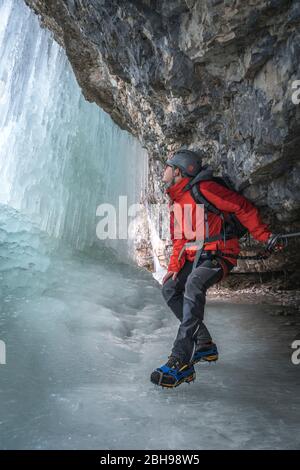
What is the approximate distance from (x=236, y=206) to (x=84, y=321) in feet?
9.19

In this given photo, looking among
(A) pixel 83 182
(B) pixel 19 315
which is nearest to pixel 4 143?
(A) pixel 83 182

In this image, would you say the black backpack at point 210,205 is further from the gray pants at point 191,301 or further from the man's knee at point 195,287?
the man's knee at point 195,287

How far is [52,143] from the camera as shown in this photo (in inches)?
484

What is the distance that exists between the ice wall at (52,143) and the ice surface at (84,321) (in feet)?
0.14

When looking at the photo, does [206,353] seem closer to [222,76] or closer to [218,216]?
[218,216]

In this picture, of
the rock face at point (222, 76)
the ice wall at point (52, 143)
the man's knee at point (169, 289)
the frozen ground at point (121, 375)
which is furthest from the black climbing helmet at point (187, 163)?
the ice wall at point (52, 143)

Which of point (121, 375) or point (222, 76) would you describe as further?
point (222, 76)

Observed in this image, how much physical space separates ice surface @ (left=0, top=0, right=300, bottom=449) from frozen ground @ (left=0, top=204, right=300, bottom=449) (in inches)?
0.6

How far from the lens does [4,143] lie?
13398mm

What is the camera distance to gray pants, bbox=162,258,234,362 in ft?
11.6

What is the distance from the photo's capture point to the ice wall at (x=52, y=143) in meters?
11.8

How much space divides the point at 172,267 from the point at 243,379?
4.16ft

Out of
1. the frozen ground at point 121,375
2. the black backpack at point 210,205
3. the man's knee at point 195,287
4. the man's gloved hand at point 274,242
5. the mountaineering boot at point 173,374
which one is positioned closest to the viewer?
the frozen ground at point 121,375

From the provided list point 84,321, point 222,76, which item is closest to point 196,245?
point 222,76
